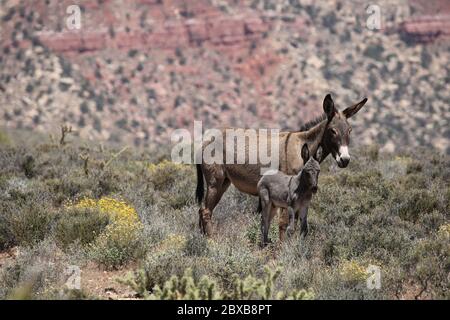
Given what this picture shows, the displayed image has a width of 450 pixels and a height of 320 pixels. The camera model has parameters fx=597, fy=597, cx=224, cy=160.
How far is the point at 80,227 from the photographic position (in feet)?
31.3

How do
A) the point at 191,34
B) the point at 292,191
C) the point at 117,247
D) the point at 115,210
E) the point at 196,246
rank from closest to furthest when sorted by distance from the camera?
the point at 292,191, the point at 117,247, the point at 196,246, the point at 115,210, the point at 191,34

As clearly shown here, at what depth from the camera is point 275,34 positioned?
55812mm

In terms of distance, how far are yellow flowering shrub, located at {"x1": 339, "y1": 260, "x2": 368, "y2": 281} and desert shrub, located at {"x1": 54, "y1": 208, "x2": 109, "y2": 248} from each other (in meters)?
4.05

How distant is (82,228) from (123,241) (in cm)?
118

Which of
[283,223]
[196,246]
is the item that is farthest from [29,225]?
[283,223]

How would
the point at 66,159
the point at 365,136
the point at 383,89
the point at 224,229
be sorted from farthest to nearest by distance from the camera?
the point at 383,89
the point at 365,136
the point at 66,159
the point at 224,229

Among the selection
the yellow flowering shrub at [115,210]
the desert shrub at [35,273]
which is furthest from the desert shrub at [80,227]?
the desert shrub at [35,273]

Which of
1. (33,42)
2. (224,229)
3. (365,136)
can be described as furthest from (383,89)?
(224,229)

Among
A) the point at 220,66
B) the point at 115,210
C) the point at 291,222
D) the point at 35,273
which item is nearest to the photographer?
the point at 35,273

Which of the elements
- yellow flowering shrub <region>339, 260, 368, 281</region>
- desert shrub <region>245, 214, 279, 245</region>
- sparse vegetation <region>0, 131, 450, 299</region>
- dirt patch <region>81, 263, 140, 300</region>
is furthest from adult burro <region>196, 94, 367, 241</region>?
dirt patch <region>81, 263, 140, 300</region>

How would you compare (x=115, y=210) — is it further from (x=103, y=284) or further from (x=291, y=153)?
(x=291, y=153)

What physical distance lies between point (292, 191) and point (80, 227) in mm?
3490

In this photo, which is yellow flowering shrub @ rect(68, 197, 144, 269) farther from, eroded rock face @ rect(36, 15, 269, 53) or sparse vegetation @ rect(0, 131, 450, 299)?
eroded rock face @ rect(36, 15, 269, 53)
